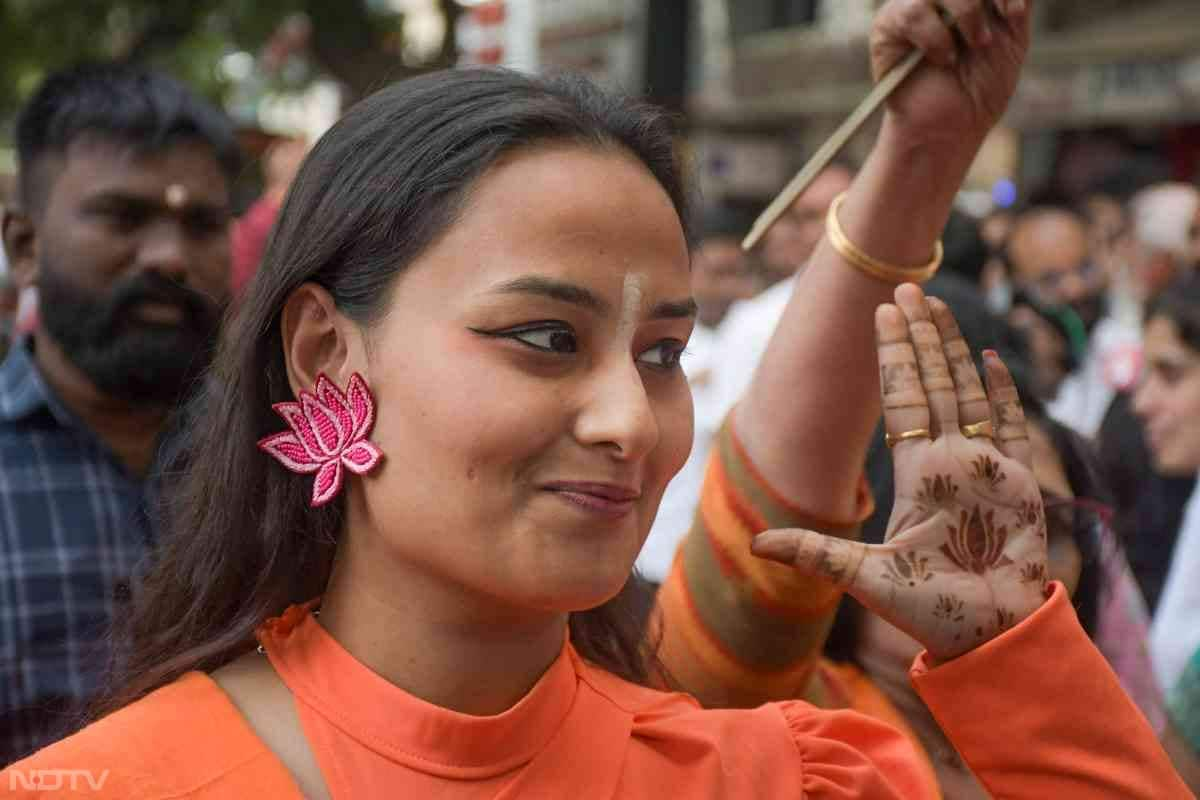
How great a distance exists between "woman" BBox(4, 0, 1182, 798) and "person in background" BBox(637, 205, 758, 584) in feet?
9.48

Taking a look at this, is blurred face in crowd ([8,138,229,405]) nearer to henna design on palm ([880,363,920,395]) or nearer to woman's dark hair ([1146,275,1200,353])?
henna design on palm ([880,363,920,395])

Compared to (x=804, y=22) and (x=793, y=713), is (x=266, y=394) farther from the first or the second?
(x=804, y=22)

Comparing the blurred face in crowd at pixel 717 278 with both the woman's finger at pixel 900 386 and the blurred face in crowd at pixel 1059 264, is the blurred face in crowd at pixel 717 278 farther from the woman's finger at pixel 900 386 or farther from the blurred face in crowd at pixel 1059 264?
the woman's finger at pixel 900 386

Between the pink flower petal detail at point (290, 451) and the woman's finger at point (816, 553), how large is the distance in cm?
49

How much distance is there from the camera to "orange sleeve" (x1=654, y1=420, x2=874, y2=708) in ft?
7.06

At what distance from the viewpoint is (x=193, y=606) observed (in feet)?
5.78

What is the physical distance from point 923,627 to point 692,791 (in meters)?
0.30

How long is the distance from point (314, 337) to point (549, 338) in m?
0.29

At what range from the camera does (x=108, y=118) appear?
3107 millimetres

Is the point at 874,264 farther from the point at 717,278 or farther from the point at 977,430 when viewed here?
the point at 717,278

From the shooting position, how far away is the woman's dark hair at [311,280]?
64.4 inches

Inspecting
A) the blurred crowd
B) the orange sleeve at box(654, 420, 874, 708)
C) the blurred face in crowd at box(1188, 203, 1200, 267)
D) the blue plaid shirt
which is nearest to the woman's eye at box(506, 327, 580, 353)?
the orange sleeve at box(654, 420, 874, 708)

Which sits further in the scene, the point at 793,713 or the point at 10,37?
the point at 10,37

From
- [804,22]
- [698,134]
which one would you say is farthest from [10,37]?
[804,22]
